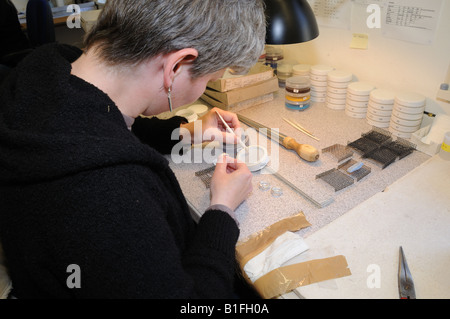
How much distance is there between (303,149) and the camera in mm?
1037

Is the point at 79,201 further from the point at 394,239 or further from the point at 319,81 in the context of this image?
the point at 319,81

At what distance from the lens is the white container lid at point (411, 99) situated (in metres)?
1.08

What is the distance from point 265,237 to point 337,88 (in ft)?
2.72

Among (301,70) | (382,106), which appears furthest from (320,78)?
(382,106)

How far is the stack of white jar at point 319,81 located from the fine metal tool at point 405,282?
90 cm

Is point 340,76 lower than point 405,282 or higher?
higher

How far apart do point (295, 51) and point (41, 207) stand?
4.67 feet

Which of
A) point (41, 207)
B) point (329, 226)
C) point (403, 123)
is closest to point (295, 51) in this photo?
point (403, 123)

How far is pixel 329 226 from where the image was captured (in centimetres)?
78

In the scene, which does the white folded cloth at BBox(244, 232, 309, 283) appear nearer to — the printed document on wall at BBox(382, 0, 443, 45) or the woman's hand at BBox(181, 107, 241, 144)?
the woman's hand at BBox(181, 107, 241, 144)

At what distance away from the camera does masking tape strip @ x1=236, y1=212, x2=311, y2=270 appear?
73cm

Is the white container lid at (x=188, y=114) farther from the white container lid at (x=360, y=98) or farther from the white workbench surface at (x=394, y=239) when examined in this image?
the white workbench surface at (x=394, y=239)

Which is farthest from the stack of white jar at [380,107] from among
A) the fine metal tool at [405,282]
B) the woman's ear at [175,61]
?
the woman's ear at [175,61]
